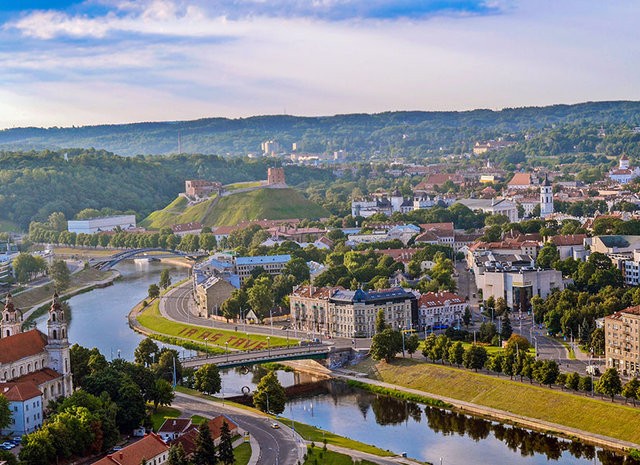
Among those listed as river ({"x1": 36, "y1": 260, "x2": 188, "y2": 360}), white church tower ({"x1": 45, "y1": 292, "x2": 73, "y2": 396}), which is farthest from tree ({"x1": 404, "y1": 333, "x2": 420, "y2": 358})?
white church tower ({"x1": 45, "y1": 292, "x2": 73, "y2": 396})

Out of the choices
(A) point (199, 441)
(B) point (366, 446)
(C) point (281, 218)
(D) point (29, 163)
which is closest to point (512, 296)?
(B) point (366, 446)

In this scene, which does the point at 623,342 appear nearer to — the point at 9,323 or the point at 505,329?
the point at 505,329

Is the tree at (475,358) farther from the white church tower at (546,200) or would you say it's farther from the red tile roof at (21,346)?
the white church tower at (546,200)

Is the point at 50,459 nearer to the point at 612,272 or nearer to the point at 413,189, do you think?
the point at 612,272

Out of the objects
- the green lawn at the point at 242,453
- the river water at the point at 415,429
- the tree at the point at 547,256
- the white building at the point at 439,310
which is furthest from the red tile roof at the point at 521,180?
the green lawn at the point at 242,453

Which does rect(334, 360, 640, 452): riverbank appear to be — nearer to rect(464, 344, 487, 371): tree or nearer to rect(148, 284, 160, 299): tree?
rect(464, 344, 487, 371): tree
